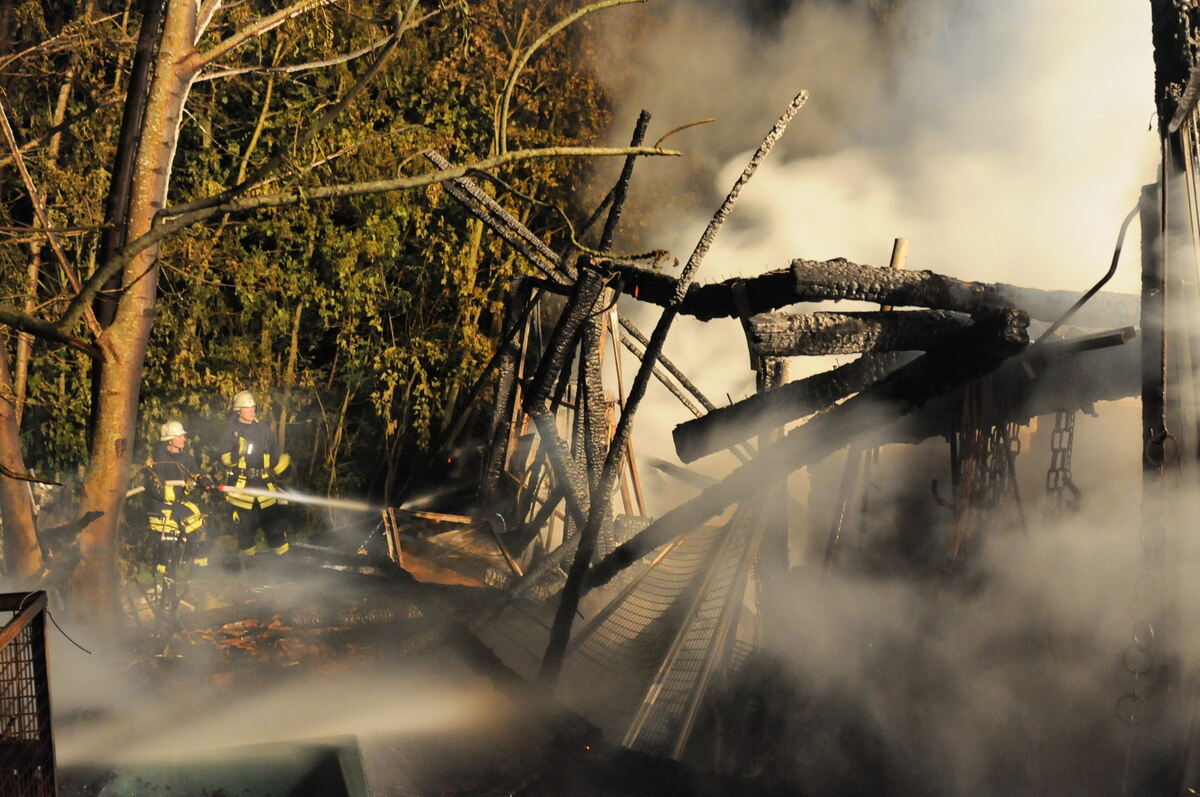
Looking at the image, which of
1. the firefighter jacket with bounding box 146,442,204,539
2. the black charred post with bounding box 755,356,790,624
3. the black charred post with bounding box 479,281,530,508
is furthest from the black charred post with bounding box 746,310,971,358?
the firefighter jacket with bounding box 146,442,204,539

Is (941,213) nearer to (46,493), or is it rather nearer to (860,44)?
(860,44)

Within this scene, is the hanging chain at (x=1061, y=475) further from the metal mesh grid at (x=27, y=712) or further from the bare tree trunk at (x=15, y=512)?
the bare tree trunk at (x=15, y=512)

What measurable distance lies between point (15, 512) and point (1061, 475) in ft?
25.9

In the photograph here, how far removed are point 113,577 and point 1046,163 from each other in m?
11.4

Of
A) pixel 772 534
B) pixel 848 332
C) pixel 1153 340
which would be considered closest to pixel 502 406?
pixel 772 534

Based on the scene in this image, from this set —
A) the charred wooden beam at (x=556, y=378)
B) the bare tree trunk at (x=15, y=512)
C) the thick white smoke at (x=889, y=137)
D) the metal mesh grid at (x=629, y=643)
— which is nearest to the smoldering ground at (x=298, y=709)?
the metal mesh grid at (x=629, y=643)

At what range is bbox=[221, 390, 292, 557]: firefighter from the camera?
1016 cm

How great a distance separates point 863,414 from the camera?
5871 millimetres

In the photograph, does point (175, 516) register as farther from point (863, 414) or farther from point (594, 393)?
point (863, 414)

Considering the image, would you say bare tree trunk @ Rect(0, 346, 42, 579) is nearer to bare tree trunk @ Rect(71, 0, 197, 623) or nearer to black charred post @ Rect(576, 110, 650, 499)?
bare tree trunk @ Rect(71, 0, 197, 623)

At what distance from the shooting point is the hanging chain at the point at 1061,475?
641cm

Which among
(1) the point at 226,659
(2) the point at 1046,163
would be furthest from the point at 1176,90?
(2) the point at 1046,163

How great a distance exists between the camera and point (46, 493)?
1154 centimetres

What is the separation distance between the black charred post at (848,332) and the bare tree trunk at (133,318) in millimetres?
4413
